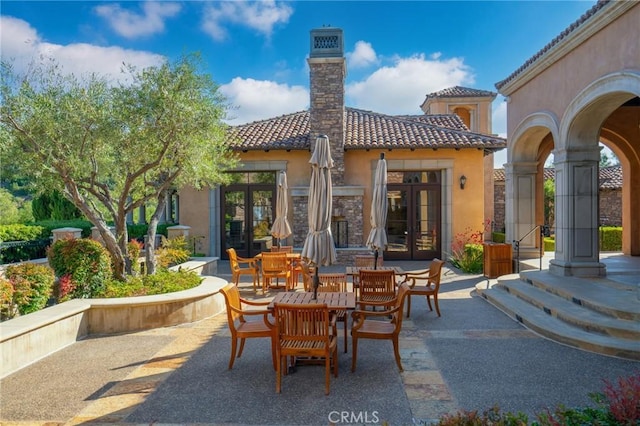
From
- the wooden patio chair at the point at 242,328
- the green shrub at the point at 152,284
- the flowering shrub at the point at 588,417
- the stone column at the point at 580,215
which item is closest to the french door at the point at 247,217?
the green shrub at the point at 152,284

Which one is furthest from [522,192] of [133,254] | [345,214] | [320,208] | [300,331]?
[133,254]

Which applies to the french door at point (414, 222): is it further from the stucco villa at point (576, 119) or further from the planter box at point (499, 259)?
the planter box at point (499, 259)

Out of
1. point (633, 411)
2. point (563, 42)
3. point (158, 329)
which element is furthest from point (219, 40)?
point (633, 411)

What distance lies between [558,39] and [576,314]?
5.97 m

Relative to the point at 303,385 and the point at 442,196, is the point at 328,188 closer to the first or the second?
the point at 303,385

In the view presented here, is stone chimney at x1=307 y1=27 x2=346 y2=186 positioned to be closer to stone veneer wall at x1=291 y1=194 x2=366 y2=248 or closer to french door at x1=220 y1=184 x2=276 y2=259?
stone veneer wall at x1=291 y1=194 x2=366 y2=248

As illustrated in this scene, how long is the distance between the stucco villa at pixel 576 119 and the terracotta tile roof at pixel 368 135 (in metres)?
2.70

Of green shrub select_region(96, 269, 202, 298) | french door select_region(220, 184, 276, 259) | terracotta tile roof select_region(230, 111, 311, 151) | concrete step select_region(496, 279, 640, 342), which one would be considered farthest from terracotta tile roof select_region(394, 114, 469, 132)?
green shrub select_region(96, 269, 202, 298)

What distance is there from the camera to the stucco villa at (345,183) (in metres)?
14.5

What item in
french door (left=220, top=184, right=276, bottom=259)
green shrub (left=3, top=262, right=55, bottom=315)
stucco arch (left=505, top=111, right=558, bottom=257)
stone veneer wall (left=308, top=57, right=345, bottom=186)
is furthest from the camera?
A: french door (left=220, top=184, right=276, bottom=259)

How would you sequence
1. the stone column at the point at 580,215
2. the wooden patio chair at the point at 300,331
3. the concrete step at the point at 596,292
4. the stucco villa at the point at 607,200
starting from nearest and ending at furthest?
the wooden patio chair at the point at 300,331, the concrete step at the point at 596,292, the stone column at the point at 580,215, the stucco villa at the point at 607,200

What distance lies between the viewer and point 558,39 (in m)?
8.95

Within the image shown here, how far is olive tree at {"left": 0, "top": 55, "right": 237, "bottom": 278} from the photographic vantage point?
6.68m

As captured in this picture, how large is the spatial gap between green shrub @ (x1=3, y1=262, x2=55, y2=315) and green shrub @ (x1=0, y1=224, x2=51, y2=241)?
4.95 meters
